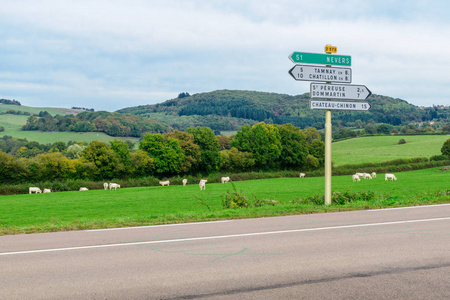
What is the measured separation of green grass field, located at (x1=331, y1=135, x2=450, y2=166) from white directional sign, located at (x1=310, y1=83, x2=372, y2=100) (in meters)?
81.1

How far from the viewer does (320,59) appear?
1538 centimetres

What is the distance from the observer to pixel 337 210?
13.8m

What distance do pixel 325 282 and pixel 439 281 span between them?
1.67 metres

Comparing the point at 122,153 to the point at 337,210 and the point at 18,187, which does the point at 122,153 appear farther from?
the point at 337,210

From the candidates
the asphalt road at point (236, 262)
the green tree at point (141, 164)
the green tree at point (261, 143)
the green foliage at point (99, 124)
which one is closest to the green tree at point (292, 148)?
the green tree at point (261, 143)

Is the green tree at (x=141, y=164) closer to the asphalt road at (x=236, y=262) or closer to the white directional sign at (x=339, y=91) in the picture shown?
the white directional sign at (x=339, y=91)

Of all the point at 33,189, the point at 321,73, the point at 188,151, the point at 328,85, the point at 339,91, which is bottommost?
the point at 33,189

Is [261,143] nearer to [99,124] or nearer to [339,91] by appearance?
[99,124]

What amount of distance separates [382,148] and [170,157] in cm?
6095

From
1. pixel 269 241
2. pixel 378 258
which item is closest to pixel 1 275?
pixel 269 241

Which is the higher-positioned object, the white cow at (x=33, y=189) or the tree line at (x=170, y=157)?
the tree line at (x=170, y=157)

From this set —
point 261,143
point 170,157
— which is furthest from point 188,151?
point 261,143

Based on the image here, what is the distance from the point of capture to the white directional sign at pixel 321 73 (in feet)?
49.1

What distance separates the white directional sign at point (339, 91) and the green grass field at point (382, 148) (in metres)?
81.1
